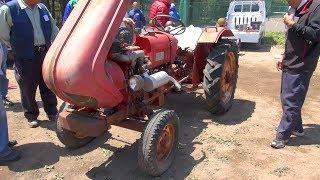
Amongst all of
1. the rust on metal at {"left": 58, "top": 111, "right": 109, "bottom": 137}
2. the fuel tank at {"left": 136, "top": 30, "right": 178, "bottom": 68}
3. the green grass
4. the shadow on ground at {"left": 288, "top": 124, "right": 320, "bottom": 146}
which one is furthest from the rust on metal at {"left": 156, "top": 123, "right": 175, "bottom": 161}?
the green grass

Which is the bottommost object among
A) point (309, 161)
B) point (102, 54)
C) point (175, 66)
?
point (309, 161)

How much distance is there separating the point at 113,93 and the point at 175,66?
1.94 m

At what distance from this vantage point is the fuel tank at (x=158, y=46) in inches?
180

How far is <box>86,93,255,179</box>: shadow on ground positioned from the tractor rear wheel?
0.78 feet

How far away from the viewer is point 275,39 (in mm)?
13984

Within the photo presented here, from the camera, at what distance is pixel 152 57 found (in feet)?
15.2

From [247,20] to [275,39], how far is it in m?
1.72

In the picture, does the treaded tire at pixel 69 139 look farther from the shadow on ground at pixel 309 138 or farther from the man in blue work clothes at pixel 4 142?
the shadow on ground at pixel 309 138

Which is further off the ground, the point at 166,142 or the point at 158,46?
Answer: the point at 158,46

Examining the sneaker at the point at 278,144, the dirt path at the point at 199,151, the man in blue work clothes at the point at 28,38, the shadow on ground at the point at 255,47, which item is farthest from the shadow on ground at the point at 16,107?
the shadow on ground at the point at 255,47

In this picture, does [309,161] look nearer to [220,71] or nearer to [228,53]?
[220,71]

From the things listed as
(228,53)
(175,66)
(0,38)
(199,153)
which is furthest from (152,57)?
(0,38)

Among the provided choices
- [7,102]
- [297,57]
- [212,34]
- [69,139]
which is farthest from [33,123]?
[297,57]

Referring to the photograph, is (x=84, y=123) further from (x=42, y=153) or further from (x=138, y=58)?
(x=42, y=153)
